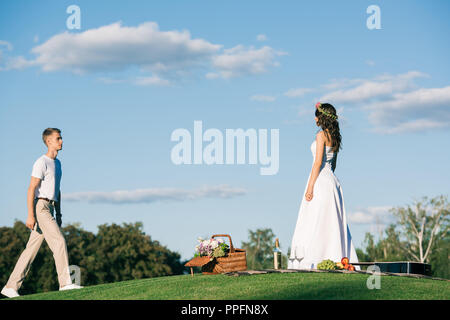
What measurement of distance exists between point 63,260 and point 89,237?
58124mm

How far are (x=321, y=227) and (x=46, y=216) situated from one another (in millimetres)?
7162

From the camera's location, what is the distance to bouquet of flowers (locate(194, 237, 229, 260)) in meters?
15.7

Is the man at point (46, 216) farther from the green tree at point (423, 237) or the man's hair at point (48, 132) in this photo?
the green tree at point (423, 237)

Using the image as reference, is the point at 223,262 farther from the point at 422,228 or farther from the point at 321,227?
the point at 422,228

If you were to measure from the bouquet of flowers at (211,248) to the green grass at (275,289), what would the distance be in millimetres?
700

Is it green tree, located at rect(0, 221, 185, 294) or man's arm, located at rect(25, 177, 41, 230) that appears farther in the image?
green tree, located at rect(0, 221, 185, 294)

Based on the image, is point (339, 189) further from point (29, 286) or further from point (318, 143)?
point (29, 286)

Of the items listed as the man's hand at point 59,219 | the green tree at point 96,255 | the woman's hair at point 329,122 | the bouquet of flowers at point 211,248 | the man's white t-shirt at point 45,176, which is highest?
the woman's hair at point 329,122

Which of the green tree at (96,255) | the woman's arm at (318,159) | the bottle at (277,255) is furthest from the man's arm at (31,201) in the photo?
the green tree at (96,255)

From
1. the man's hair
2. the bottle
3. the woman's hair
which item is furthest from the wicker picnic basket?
the man's hair

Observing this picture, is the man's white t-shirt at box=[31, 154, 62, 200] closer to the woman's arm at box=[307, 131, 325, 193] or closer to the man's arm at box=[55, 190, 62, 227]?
the man's arm at box=[55, 190, 62, 227]

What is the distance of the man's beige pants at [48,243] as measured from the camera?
46.3ft
